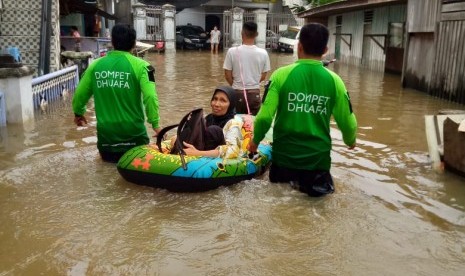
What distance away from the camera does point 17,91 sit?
7.96 meters

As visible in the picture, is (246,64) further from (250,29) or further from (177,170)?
(177,170)

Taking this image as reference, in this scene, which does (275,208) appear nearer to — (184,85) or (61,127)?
(61,127)

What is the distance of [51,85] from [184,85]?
175 inches

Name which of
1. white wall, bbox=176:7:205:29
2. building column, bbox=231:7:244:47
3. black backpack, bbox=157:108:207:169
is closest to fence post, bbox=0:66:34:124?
black backpack, bbox=157:108:207:169

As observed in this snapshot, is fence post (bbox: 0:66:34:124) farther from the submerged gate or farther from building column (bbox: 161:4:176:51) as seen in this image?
the submerged gate

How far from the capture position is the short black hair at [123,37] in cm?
505

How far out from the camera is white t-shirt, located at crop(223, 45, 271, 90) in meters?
6.55

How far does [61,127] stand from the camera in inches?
323

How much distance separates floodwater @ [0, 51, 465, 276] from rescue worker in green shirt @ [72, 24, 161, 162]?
0.54m

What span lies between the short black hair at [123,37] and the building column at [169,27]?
26629mm

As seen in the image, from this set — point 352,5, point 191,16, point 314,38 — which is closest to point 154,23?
point 191,16

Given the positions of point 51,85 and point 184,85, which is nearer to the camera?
point 51,85

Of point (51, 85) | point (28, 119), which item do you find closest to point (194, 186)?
point (28, 119)

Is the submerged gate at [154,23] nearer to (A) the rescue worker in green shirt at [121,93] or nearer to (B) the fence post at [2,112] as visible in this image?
(B) the fence post at [2,112]
